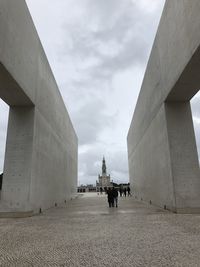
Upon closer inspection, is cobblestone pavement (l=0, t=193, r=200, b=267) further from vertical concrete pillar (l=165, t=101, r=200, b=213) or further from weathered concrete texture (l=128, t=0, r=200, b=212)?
weathered concrete texture (l=128, t=0, r=200, b=212)

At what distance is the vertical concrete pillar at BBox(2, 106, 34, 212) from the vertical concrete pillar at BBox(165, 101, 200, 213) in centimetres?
636

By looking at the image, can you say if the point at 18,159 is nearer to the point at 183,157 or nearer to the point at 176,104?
the point at 183,157

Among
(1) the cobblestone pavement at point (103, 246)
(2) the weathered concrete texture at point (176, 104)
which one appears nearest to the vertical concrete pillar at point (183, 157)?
(2) the weathered concrete texture at point (176, 104)

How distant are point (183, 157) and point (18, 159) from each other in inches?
290

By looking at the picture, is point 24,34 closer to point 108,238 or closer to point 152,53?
point 152,53

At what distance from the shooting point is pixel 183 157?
10453mm

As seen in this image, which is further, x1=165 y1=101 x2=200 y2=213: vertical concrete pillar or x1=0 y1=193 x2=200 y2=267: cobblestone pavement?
x1=165 y1=101 x2=200 y2=213: vertical concrete pillar

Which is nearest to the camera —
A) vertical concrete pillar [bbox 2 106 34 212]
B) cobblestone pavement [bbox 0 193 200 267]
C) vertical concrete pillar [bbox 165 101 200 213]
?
cobblestone pavement [bbox 0 193 200 267]

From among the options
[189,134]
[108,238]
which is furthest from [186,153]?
[108,238]

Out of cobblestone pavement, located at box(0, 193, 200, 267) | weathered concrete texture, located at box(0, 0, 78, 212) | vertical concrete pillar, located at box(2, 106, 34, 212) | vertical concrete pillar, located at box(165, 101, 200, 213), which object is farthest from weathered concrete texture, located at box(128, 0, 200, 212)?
vertical concrete pillar, located at box(2, 106, 34, 212)

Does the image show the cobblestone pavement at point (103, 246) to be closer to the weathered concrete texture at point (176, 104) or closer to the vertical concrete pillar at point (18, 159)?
the vertical concrete pillar at point (18, 159)

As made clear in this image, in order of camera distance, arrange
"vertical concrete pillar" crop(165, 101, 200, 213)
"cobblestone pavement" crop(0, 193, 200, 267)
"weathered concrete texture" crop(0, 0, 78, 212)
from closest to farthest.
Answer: "cobblestone pavement" crop(0, 193, 200, 267) < "weathered concrete texture" crop(0, 0, 78, 212) < "vertical concrete pillar" crop(165, 101, 200, 213)

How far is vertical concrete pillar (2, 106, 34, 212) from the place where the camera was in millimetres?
10016

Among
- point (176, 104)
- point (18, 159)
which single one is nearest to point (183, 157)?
point (176, 104)
